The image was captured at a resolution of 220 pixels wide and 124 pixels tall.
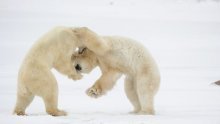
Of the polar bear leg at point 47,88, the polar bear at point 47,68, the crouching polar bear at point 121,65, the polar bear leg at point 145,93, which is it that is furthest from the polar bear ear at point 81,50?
the polar bear leg at point 47,88

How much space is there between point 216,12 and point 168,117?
26498mm

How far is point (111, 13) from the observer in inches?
1254

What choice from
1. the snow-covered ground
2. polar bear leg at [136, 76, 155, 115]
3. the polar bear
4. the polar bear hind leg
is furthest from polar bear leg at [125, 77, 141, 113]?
the polar bear hind leg

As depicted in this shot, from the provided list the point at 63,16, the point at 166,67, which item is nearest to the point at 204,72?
the point at 166,67

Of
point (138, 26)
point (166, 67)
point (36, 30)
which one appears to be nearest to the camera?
point (166, 67)

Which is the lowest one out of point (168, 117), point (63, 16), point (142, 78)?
point (168, 117)

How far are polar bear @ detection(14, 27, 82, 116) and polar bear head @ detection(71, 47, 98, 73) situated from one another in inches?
18.2

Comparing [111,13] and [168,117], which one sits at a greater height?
[111,13]

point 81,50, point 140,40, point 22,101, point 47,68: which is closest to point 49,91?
point 47,68

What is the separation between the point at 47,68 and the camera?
7.84m

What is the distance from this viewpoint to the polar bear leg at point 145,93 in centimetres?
871

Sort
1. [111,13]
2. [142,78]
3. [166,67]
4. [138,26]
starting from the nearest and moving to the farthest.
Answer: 1. [142,78]
2. [166,67]
3. [138,26]
4. [111,13]

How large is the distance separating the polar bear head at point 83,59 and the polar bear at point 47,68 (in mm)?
463

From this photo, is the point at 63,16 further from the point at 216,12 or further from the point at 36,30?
the point at 216,12
